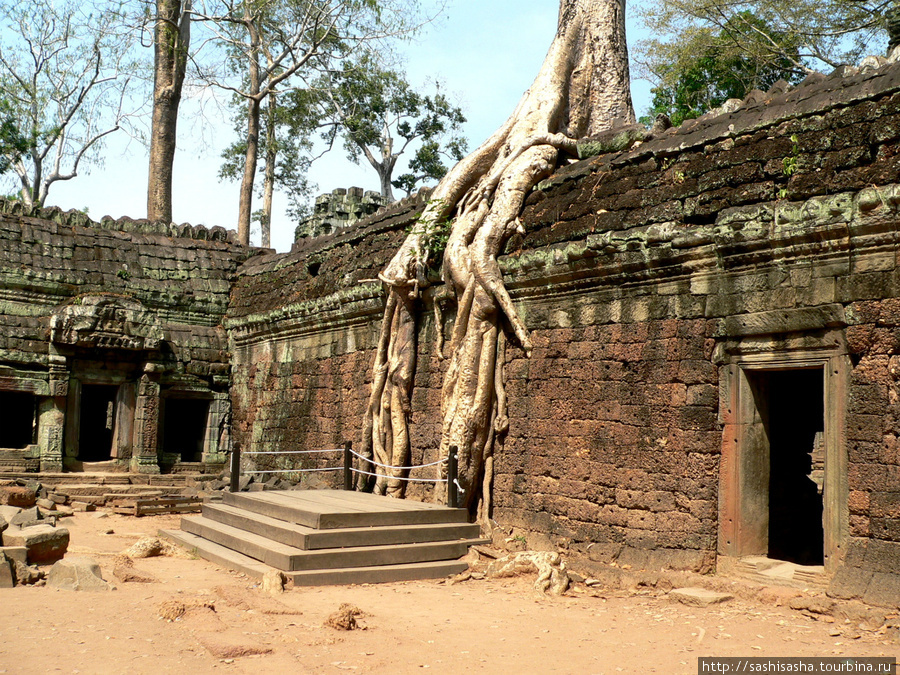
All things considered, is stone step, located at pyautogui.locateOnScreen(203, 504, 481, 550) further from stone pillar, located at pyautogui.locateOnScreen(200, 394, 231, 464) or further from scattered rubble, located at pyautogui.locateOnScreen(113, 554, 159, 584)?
stone pillar, located at pyautogui.locateOnScreen(200, 394, 231, 464)

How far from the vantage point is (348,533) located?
7.43 metres

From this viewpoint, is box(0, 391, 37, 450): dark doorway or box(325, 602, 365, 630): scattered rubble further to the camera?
box(0, 391, 37, 450): dark doorway

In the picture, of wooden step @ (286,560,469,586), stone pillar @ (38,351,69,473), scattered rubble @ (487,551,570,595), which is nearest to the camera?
scattered rubble @ (487,551,570,595)

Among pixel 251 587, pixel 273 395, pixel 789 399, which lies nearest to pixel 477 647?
pixel 251 587

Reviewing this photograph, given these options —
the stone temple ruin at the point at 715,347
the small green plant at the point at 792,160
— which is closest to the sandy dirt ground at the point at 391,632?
the stone temple ruin at the point at 715,347

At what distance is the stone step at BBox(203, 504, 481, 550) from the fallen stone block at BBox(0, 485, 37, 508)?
436 centimetres

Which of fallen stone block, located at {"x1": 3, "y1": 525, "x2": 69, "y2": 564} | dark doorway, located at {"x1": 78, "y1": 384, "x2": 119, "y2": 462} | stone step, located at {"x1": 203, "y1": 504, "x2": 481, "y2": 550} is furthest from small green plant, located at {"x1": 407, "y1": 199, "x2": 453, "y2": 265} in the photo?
dark doorway, located at {"x1": 78, "y1": 384, "x2": 119, "y2": 462}

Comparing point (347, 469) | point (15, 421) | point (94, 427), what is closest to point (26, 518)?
point (347, 469)

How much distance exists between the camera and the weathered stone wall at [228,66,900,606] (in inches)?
225

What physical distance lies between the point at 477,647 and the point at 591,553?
2368 millimetres

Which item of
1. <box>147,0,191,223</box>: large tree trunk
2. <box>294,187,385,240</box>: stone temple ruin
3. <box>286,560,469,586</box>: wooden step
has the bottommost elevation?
<box>286,560,469,586</box>: wooden step

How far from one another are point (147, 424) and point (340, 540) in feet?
25.2

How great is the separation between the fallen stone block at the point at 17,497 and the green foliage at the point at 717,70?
1558 cm

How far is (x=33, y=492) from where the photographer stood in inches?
476
